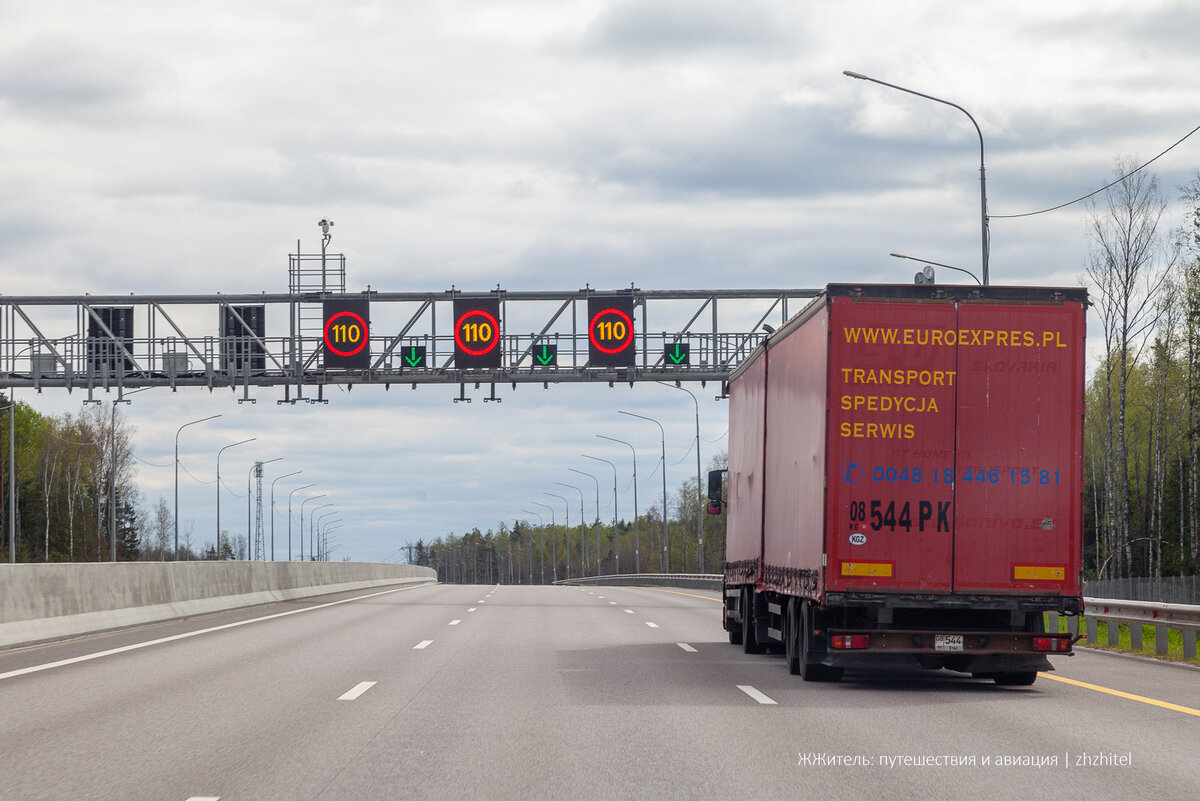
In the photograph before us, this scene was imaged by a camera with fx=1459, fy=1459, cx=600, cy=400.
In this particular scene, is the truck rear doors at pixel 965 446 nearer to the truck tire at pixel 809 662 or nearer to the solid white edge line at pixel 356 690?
the truck tire at pixel 809 662

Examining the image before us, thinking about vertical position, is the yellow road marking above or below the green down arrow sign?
below

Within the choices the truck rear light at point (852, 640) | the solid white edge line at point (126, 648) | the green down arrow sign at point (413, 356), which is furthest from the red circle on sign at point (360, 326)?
the truck rear light at point (852, 640)

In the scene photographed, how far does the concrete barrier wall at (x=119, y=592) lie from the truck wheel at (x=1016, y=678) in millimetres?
11712

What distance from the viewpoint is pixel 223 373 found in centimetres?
4056

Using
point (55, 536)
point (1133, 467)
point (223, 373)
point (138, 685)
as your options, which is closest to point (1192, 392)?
point (1133, 467)

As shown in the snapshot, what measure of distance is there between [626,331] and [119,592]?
19.3 meters

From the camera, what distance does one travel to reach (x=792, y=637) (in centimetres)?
1538

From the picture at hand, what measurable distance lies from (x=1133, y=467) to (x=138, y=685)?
78422mm

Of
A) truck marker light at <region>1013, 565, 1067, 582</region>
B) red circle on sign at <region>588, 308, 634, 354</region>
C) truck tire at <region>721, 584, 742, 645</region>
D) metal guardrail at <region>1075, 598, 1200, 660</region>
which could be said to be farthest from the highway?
red circle on sign at <region>588, 308, 634, 354</region>

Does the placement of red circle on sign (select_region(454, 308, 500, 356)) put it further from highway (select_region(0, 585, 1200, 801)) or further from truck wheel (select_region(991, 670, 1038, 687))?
truck wheel (select_region(991, 670, 1038, 687))

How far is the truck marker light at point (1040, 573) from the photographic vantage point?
13.5m

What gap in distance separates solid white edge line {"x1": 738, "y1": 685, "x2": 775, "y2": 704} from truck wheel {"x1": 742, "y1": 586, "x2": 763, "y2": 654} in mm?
4175

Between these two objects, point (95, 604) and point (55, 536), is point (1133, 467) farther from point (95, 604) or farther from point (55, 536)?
point (55, 536)

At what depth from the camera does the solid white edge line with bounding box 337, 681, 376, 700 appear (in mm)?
12633
